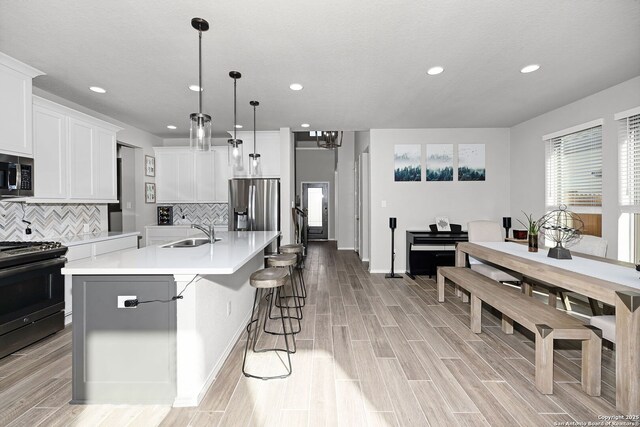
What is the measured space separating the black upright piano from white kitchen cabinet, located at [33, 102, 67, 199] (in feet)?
15.8

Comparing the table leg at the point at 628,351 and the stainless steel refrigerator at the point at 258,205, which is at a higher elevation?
the stainless steel refrigerator at the point at 258,205

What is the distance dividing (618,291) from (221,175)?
5.34 metres

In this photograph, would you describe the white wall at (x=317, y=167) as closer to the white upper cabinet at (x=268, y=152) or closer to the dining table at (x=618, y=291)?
the white upper cabinet at (x=268, y=152)

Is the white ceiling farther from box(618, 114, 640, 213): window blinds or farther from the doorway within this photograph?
the doorway

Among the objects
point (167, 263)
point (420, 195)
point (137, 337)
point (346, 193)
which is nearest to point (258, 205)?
point (420, 195)

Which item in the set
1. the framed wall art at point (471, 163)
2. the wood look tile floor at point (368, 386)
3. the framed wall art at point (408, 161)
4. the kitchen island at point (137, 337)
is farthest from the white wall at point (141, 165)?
the framed wall art at point (471, 163)

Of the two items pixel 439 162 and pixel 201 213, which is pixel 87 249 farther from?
pixel 439 162

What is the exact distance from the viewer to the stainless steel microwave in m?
2.54

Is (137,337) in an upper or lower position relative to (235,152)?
lower

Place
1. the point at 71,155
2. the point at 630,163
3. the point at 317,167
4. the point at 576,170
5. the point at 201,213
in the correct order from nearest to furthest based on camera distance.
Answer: the point at 630,163, the point at 71,155, the point at 576,170, the point at 201,213, the point at 317,167

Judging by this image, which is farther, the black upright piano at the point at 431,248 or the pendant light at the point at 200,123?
the black upright piano at the point at 431,248

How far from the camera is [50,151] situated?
10.1ft

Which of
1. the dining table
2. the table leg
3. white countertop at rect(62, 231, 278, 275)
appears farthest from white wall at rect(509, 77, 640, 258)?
white countertop at rect(62, 231, 278, 275)

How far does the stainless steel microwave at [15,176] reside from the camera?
2.54 metres
